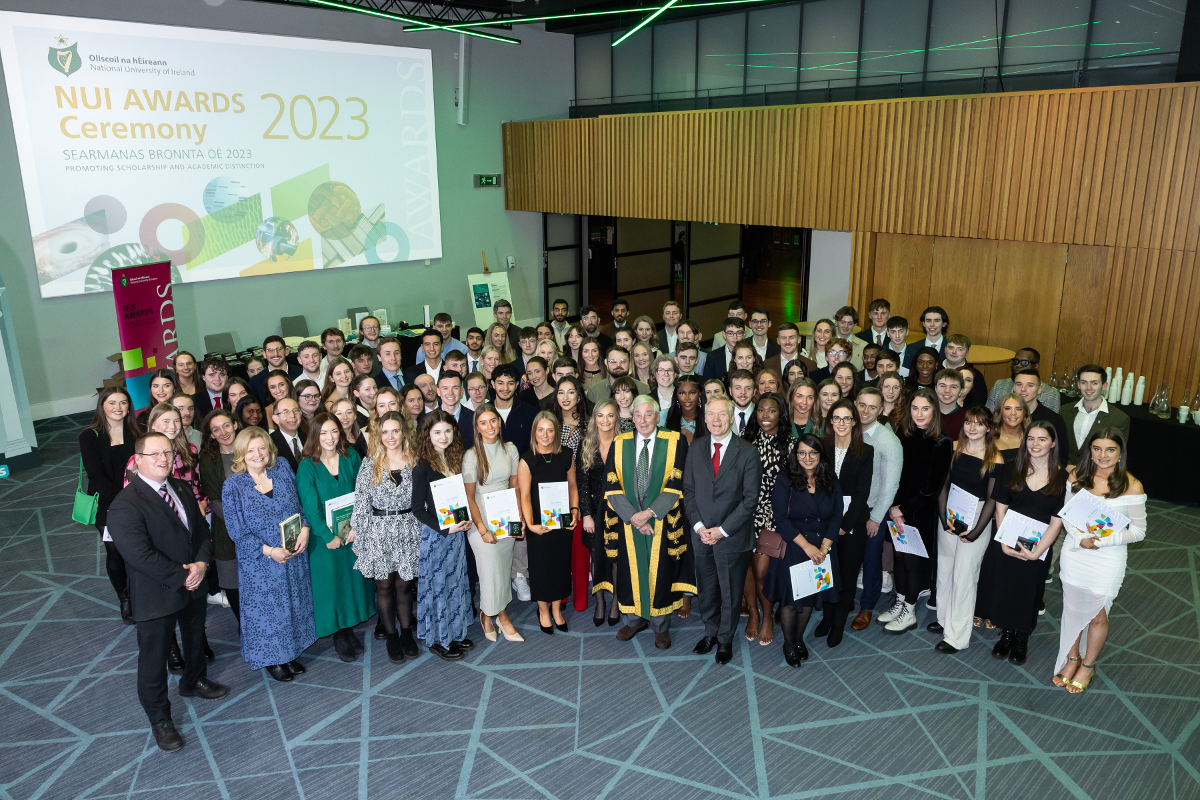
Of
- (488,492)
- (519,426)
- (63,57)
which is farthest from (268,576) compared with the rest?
(63,57)

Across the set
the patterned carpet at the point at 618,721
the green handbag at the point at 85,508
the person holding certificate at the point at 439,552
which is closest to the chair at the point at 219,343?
the patterned carpet at the point at 618,721

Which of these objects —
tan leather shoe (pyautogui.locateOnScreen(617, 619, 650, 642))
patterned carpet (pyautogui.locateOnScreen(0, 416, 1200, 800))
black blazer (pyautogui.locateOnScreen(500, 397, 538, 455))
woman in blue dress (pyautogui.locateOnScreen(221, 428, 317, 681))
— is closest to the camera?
patterned carpet (pyautogui.locateOnScreen(0, 416, 1200, 800))

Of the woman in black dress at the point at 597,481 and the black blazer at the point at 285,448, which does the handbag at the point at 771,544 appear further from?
→ the black blazer at the point at 285,448

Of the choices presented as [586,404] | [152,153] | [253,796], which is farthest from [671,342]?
[152,153]

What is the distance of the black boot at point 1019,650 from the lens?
16.2 feet

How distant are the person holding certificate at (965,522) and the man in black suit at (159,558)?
14.2 feet

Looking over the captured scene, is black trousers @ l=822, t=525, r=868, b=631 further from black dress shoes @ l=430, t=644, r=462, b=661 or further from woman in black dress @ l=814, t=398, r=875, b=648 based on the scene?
black dress shoes @ l=430, t=644, r=462, b=661

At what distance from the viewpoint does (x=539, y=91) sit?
13922 mm

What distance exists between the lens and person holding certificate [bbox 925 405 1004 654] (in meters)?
4.72

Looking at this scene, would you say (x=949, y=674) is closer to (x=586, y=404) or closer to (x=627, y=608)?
(x=627, y=608)

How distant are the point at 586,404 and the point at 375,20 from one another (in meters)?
9.21

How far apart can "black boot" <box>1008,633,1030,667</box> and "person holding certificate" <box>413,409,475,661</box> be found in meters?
3.46

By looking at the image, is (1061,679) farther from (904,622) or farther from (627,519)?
(627,519)

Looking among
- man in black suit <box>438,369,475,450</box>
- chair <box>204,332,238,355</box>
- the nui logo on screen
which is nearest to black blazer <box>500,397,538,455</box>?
man in black suit <box>438,369,475,450</box>
